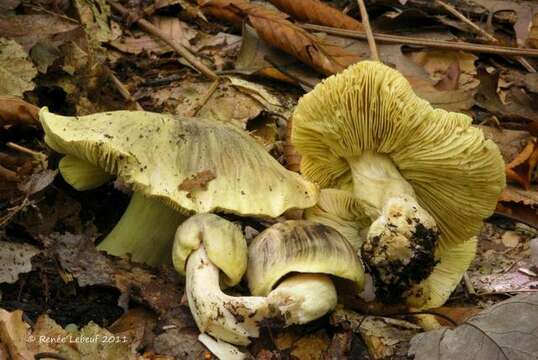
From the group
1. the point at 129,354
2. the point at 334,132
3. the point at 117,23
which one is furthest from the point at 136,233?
the point at 117,23

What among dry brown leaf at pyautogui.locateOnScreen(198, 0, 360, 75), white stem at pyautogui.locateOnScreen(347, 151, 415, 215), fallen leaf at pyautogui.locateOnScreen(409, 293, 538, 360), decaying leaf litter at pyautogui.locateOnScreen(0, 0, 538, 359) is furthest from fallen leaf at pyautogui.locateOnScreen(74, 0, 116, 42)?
fallen leaf at pyautogui.locateOnScreen(409, 293, 538, 360)

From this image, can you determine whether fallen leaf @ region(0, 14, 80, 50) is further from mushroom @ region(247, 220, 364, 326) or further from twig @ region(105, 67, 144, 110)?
mushroom @ region(247, 220, 364, 326)

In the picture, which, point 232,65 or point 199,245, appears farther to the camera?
point 232,65

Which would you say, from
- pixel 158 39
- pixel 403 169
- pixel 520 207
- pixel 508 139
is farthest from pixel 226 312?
pixel 158 39

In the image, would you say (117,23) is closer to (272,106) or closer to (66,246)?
(272,106)

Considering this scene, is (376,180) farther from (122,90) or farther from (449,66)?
(449,66)
